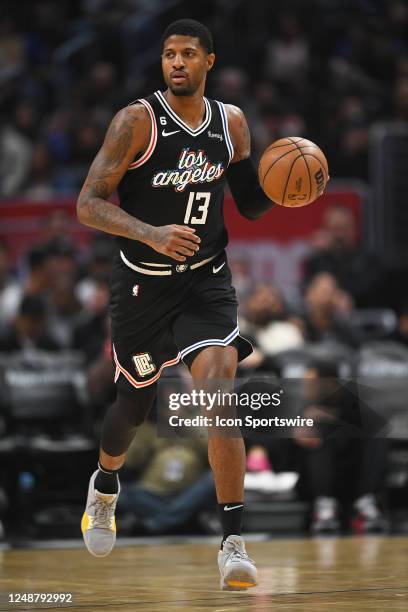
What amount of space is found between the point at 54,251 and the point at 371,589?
22.3 feet

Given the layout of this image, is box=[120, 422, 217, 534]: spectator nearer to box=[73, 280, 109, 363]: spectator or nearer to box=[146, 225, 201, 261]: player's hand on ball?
box=[73, 280, 109, 363]: spectator

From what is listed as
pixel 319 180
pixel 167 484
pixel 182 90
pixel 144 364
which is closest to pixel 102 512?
pixel 144 364

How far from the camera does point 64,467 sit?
1034 centimetres

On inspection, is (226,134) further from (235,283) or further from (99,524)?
(235,283)

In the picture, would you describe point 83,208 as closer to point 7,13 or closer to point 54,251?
point 54,251

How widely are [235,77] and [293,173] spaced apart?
993cm

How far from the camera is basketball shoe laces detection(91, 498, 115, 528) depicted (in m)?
6.46

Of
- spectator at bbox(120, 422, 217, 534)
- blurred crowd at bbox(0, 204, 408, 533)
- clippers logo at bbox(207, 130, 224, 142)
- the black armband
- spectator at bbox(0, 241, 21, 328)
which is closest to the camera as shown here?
clippers logo at bbox(207, 130, 224, 142)

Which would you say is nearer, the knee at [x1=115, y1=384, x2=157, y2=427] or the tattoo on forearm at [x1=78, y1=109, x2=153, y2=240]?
the tattoo on forearm at [x1=78, y1=109, x2=153, y2=240]

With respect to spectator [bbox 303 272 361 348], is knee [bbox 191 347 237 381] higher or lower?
lower

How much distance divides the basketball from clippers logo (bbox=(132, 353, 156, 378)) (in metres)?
0.95

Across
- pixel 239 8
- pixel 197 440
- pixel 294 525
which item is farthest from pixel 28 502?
pixel 239 8

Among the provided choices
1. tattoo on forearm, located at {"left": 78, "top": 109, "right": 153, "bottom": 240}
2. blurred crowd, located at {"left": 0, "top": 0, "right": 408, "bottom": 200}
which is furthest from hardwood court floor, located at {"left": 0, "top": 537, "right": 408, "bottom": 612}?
blurred crowd, located at {"left": 0, "top": 0, "right": 408, "bottom": 200}

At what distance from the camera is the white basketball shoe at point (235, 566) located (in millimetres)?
5516
